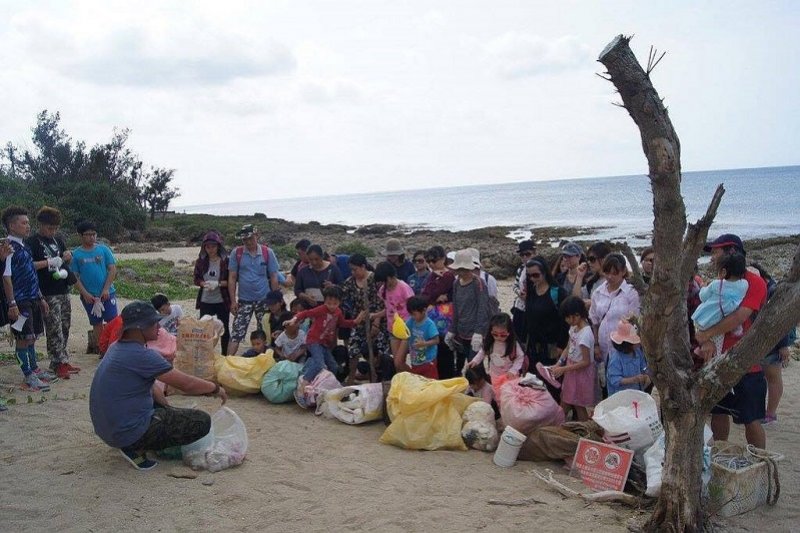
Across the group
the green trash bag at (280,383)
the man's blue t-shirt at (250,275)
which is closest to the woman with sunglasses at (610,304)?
the green trash bag at (280,383)

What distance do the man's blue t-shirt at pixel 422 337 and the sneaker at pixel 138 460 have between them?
108 inches

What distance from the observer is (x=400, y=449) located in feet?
18.5

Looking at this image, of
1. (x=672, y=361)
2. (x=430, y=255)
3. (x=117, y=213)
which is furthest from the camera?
(x=117, y=213)

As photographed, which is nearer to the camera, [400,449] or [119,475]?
[119,475]

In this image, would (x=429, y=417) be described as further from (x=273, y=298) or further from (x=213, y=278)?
(x=213, y=278)

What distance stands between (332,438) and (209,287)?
304 centimetres

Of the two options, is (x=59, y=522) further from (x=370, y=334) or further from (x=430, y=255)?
(x=430, y=255)

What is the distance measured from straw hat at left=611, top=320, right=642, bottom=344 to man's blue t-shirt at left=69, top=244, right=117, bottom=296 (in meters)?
5.68

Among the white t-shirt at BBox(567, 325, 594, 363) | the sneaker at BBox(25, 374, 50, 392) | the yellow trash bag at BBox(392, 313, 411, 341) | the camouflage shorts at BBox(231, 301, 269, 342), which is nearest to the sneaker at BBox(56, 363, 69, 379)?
the sneaker at BBox(25, 374, 50, 392)

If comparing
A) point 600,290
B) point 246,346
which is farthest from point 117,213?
point 600,290

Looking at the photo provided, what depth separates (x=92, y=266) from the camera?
25.4ft

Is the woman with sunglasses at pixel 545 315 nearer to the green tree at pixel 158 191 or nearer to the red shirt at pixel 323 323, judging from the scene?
the red shirt at pixel 323 323

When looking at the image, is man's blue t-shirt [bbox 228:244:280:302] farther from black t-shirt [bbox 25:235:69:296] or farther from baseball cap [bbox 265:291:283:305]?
black t-shirt [bbox 25:235:69:296]

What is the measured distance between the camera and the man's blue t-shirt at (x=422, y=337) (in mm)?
6723
